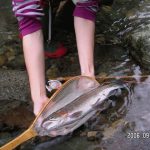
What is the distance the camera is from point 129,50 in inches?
133

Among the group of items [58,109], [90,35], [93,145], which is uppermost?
[90,35]

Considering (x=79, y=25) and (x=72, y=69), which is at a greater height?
(x=79, y=25)

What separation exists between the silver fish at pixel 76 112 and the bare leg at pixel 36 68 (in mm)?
173

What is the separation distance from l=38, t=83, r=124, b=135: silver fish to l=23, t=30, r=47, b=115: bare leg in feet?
0.57

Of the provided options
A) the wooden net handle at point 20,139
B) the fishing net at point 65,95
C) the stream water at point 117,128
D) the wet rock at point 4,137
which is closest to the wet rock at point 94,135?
the stream water at point 117,128

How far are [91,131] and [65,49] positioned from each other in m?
1.17

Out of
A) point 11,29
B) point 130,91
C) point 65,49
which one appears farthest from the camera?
point 11,29

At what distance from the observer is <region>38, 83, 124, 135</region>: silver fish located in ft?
7.84

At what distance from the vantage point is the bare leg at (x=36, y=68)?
8.50 ft

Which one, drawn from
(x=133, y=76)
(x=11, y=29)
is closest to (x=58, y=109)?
(x=133, y=76)

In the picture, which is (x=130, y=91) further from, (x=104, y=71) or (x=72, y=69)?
(x=72, y=69)

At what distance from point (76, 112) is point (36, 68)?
37 cm

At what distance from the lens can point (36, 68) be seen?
102 inches
